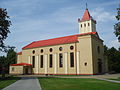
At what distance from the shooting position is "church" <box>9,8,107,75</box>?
3966 cm

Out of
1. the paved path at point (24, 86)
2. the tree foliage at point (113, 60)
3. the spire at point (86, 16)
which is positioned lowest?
the paved path at point (24, 86)

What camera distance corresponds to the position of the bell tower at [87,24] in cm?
4420

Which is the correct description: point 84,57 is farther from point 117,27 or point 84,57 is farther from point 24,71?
point 24,71

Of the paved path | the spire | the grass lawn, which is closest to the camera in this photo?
the grass lawn

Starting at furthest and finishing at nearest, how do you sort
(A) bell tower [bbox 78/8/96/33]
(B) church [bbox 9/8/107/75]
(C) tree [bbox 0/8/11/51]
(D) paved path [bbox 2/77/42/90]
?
(A) bell tower [bbox 78/8/96/33] → (B) church [bbox 9/8/107/75] → (C) tree [bbox 0/8/11/51] → (D) paved path [bbox 2/77/42/90]

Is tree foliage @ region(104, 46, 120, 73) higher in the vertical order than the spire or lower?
lower

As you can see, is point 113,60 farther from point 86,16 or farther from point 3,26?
point 3,26

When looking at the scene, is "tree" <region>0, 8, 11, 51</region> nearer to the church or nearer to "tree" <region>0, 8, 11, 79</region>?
"tree" <region>0, 8, 11, 79</region>

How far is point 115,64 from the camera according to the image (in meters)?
49.6

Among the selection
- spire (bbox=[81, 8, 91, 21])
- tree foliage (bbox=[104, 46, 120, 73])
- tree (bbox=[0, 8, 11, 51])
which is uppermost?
spire (bbox=[81, 8, 91, 21])

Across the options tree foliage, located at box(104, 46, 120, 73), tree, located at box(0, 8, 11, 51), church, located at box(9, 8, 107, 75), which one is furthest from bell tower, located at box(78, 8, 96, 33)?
tree, located at box(0, 8, 11, 51)

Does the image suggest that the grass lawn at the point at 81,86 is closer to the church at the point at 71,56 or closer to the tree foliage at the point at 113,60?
the church at the point at 71,56

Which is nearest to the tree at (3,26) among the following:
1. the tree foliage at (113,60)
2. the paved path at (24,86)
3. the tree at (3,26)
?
the tree at (3,26)

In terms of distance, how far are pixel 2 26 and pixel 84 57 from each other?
21.8m
